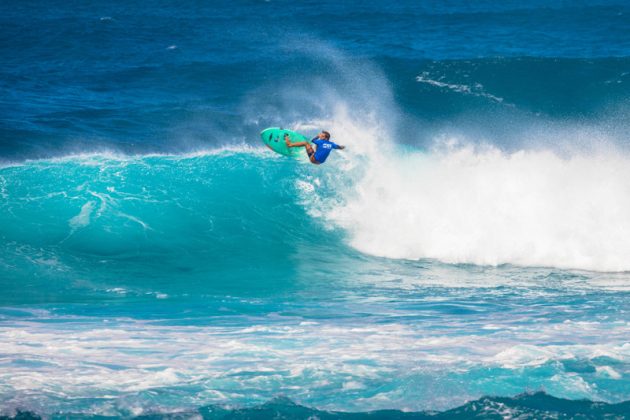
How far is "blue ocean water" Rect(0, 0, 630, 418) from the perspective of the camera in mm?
8797

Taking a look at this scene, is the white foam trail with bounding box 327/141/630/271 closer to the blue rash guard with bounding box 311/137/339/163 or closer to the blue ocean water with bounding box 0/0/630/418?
the blue ocean water with bounding box 0/0/630/418

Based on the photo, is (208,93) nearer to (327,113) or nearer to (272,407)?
(327,113)

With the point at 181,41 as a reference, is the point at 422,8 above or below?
above

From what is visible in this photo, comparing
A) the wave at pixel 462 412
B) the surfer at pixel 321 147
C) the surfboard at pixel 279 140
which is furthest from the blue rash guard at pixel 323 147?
the wave at pixel 462 412

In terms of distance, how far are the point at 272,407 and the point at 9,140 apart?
1518cm

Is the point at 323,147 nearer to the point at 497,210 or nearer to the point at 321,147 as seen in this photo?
the point at 321,147

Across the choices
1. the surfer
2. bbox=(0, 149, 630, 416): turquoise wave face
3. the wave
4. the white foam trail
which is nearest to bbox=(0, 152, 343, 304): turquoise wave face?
bbox=(0, 149, 630, 416): turquoise wave face

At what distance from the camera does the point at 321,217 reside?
18.4 metres

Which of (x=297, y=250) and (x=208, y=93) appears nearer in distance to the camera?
(x=297, y=250)

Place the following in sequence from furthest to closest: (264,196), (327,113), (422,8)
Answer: (422,8) → (327,113) → (264,196)

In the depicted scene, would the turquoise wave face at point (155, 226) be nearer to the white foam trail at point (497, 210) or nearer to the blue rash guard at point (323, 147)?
the white foam trail at point (497, 210)

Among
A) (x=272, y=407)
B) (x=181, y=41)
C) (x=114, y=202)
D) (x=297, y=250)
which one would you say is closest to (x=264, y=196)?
(x=297, y=250)

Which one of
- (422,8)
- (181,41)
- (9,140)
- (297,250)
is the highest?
(422,8)

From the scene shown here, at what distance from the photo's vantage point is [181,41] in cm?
3178
